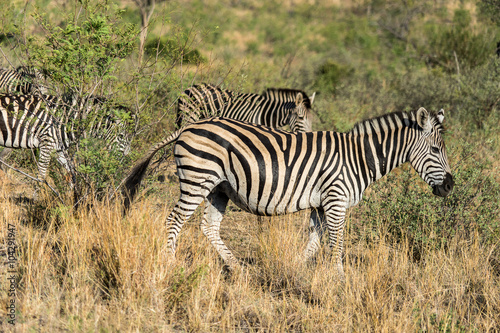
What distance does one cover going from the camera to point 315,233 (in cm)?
546

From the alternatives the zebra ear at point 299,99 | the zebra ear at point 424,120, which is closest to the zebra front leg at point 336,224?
the zebra ear at point 424,120

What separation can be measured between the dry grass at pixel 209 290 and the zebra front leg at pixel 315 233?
9.9 inches

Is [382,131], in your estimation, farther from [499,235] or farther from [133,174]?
[133,174]

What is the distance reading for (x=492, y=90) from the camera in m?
11.3

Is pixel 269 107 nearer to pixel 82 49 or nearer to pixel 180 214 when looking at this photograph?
pixel 180 214

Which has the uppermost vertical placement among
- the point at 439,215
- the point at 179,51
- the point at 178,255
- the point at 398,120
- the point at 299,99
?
the point at 179,51

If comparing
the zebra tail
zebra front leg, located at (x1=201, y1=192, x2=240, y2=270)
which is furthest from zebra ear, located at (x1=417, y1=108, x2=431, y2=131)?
the zebra tail

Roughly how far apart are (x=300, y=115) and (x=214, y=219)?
469cm

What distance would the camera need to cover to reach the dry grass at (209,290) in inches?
152

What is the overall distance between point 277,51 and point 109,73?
26.7 meters

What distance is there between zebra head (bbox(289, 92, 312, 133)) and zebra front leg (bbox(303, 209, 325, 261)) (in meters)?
4.31

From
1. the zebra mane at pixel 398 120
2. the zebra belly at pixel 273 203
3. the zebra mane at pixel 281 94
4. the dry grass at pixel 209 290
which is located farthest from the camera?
the zebra mane at pixel 281 94

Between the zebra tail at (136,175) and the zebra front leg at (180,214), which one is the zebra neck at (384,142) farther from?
the zebra tail at (136,175)

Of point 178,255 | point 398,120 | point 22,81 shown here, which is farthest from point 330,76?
point 178,255
